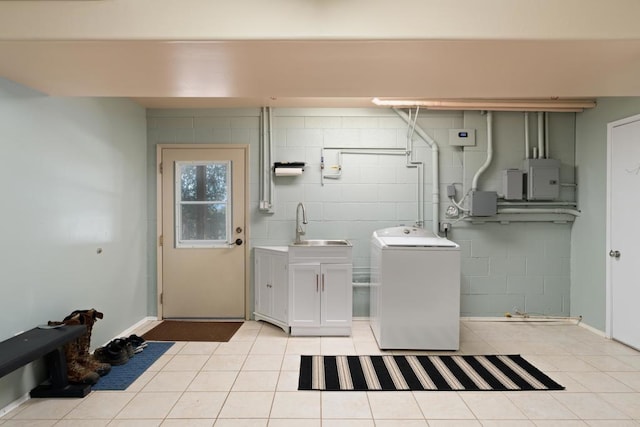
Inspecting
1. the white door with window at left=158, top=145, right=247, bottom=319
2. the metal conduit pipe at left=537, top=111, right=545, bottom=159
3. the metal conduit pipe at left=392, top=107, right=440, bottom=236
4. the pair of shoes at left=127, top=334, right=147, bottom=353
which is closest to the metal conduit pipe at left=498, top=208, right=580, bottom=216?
the metal conduit pipe at left=537, top=111, right=545, bottom=159

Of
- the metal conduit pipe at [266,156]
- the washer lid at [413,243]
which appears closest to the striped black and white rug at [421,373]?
the washer lid at [413,243]

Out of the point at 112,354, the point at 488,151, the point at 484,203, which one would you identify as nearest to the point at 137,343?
the point at 112,354

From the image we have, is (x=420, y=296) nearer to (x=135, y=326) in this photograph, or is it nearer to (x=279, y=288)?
(x=279, y=288)

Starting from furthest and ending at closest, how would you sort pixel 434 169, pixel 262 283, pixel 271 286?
1. pixel 434 169
2. pixel 262 283
3. pixel 271 286

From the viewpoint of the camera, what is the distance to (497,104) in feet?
13.0

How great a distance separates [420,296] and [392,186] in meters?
1.45

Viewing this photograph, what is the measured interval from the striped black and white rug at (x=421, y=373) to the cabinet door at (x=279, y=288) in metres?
0.74

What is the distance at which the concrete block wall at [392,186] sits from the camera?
4.18 m

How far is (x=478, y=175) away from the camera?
4121mm

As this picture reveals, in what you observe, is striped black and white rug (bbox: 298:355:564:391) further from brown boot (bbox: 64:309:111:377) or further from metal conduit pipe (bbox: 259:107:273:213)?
metal conduit pipe (bbox: 259:107:273:213)

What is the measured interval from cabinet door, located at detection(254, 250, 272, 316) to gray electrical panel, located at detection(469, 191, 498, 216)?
2.38 meters

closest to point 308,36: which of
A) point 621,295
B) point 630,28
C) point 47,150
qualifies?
point 630,28

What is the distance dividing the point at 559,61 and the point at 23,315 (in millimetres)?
3703

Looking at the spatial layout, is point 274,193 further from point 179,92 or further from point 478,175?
point 478,175
